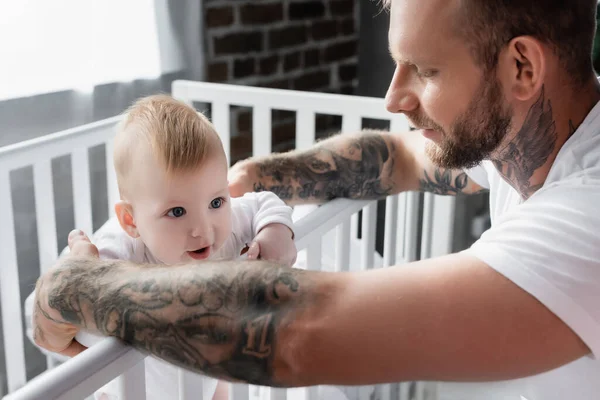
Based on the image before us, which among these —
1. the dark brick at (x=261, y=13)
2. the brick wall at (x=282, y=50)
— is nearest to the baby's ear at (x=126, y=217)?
the brick wall at (x=282, y=50)

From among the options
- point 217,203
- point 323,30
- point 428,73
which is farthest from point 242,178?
point 323,30

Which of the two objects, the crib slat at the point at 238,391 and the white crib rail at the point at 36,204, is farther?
the white crib rail at the point at 36,204

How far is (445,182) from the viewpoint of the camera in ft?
4.72

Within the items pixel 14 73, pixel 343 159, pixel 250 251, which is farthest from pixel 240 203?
pixel 14 73

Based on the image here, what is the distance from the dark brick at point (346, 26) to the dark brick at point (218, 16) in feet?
1.93

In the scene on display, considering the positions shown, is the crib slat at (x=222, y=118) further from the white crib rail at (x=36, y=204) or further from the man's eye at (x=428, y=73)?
the man's eye at (x=428, y=73)

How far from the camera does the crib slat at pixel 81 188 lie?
1.63m

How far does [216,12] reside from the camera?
82.2 inches

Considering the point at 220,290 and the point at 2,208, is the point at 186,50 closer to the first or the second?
the point at 2,208

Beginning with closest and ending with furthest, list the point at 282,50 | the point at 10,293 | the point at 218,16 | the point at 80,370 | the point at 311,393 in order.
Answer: the point at 80,370
the point at 311,393
the point at 10,293
the point at 218,16
the point at 282,50

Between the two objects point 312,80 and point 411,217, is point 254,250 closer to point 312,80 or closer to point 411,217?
point 411,217

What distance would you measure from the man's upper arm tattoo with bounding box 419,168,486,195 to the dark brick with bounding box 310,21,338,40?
3.87 feet

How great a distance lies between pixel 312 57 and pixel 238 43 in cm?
39

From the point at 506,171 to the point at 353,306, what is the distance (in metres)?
0.43
